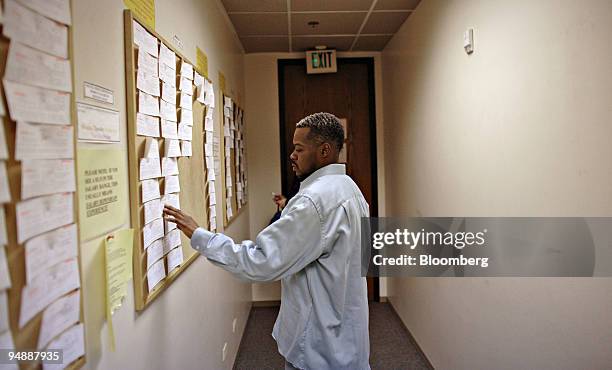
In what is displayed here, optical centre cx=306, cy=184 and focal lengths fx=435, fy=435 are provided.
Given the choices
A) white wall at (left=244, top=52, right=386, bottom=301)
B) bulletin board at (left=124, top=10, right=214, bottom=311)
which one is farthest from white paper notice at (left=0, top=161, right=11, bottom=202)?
white wall at (left=244, top=52, right=386, bottom=301)

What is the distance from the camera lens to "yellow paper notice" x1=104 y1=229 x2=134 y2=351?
1.00 meters

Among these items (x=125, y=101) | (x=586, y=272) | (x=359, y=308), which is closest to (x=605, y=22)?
(x=586, y=272)

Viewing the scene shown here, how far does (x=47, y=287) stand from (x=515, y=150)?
163cm

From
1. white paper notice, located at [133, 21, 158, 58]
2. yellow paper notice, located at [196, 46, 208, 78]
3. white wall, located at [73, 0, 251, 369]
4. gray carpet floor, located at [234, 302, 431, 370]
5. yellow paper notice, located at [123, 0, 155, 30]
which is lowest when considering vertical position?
gray carpet floor, located at [234, 302, 431, 370]

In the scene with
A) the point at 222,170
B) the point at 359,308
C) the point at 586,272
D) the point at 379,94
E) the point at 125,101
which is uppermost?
the point at 379,94

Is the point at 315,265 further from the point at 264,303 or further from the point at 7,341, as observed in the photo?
the point at 264,303

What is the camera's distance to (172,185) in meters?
1.49

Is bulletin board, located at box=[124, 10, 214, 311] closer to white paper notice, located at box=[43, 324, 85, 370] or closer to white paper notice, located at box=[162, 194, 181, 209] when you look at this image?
white paper notice, located at box=[162, 194, 181, 209]

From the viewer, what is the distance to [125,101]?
1.15 m

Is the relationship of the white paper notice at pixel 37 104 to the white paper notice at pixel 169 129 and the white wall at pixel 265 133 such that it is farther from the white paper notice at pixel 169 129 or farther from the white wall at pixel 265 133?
the white wall at pixel 265 133

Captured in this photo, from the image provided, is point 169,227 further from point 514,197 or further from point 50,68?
point 514,197

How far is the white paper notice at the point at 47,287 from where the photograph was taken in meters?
0.69

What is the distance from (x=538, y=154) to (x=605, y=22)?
1.63ft

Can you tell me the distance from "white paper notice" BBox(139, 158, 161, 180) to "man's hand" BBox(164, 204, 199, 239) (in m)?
0.13
